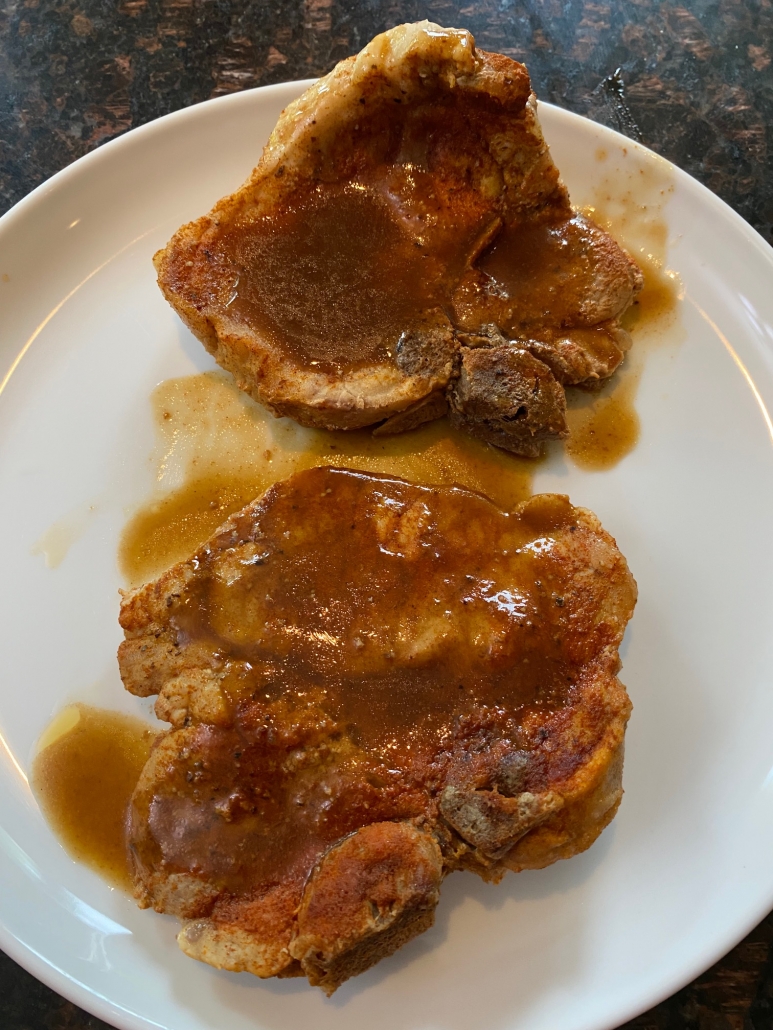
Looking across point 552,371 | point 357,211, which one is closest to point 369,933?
point 552,371

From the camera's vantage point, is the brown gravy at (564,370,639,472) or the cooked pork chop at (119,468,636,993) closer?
the cooked pork chop at (119,468,636,993)

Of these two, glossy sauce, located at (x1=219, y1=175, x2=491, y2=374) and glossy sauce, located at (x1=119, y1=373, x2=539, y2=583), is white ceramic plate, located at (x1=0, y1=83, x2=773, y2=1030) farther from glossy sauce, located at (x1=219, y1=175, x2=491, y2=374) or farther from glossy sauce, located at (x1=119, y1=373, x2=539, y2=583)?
glossy sauce, located at (x1=219, y1=175, x2=491, y2=374)

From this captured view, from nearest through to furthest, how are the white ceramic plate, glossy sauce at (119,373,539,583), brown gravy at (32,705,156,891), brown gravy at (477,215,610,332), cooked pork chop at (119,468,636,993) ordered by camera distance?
cooked pork chop at (119,468,636,993), the white ceramic plate, brown gravy at (32,705,156,891), brown gravy at (477,215,610,332), glossy sauce at (119,373,539,583)

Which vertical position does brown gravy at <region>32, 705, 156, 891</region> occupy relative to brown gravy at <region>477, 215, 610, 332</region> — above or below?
below

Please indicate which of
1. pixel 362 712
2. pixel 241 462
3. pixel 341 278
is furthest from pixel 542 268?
pixel 362 712

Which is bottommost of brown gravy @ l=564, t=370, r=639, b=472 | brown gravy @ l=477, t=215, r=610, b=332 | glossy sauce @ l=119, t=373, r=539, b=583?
brown gravy @ l=564, t=370, r=639, b=472

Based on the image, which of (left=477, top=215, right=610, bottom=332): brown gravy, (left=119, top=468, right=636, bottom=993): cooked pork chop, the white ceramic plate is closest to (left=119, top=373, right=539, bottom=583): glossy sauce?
the white ceramic plate

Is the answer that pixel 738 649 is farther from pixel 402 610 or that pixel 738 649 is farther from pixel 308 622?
pixel 308 622
